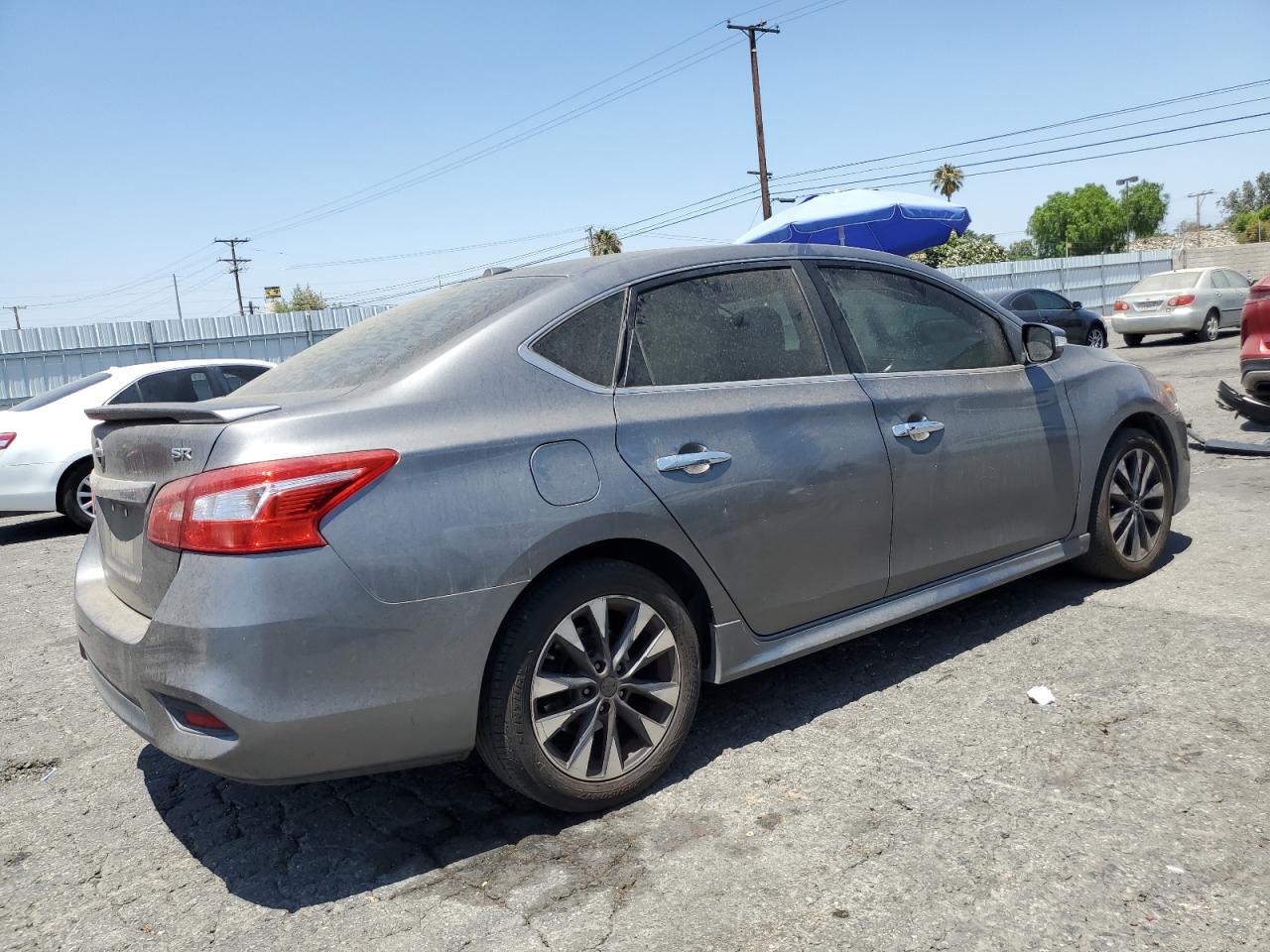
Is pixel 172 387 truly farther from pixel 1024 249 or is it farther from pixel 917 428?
pixel 1024 249

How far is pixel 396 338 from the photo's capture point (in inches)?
127

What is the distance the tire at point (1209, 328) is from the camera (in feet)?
65.1

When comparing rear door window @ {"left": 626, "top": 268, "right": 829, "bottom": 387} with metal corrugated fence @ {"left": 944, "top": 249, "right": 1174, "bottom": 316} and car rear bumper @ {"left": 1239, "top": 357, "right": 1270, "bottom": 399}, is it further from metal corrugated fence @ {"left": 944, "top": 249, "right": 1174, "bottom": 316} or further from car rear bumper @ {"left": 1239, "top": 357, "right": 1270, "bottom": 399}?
metal corrugated fence @ {"left": 944, "top": 249, "right": 1174, "bottom": 316}

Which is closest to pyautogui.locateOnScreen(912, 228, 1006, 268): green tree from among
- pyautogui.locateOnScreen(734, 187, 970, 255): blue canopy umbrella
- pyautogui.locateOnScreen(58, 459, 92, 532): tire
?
pyautogui.locateOnScreen(734, 187, 970, 255): blue canopy umbrella

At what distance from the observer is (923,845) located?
104 inches

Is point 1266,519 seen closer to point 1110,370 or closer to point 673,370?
point 1110,370

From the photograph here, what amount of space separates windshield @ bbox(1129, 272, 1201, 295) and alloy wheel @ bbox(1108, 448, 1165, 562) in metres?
17.3

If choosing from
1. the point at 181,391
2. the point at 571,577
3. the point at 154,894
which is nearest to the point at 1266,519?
the point at 571,577

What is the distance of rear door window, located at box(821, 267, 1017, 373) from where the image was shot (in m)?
3.78

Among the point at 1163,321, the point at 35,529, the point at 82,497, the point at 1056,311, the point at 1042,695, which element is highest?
the point at 1056,311

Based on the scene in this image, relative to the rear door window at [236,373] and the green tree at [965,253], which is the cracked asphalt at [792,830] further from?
Result: the green tree at [965,253]

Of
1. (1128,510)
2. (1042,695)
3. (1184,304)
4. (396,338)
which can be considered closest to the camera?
(396,338)

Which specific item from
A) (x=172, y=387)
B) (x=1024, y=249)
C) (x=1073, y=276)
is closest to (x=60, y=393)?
(x=172, y=387)

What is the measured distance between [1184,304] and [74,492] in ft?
63.2
